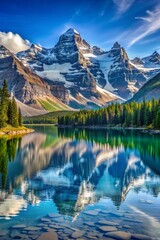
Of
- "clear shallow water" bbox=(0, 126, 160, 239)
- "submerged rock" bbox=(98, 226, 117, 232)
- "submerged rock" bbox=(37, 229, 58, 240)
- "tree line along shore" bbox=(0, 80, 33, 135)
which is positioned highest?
"tree line along shore" bbox=(0, 80, 33, 135)

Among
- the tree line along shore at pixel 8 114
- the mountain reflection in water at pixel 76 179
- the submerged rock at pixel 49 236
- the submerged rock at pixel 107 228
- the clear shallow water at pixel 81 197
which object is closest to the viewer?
the submerged rock at pixel 49 236

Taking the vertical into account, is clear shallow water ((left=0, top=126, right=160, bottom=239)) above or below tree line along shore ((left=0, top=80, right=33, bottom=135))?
below

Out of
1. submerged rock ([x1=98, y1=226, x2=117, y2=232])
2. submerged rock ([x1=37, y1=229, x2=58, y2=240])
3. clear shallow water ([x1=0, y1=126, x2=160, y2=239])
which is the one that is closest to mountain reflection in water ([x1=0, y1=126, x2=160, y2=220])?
clear shallow water ([x1=0, y1=126, x2=160, y2=239])

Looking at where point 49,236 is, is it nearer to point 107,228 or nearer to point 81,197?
point 107,228

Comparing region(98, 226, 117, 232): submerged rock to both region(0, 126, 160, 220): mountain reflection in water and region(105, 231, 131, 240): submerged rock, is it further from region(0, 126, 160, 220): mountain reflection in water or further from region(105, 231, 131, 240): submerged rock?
region(0, 126, 160, 220): mountain reflection in water

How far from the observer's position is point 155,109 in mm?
172500

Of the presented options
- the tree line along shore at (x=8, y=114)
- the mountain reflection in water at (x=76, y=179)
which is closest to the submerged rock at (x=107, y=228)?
the mountain reflection in water at (x=76, y=179)

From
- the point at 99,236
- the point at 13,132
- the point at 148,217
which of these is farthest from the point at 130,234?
the point at 13,132

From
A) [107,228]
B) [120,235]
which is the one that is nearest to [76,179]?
[107,228]

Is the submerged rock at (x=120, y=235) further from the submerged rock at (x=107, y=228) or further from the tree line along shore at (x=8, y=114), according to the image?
the tree line along shore at (x=8, y=114)

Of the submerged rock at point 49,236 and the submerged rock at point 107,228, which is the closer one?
the submerged rock at point 49,236

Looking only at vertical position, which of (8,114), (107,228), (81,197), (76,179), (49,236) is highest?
(8,114)

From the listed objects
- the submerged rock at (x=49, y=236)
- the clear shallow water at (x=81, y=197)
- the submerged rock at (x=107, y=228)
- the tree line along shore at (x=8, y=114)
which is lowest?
the submerged rock at (x=49, y=236)

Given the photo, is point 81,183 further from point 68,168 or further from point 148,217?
point 148,217
